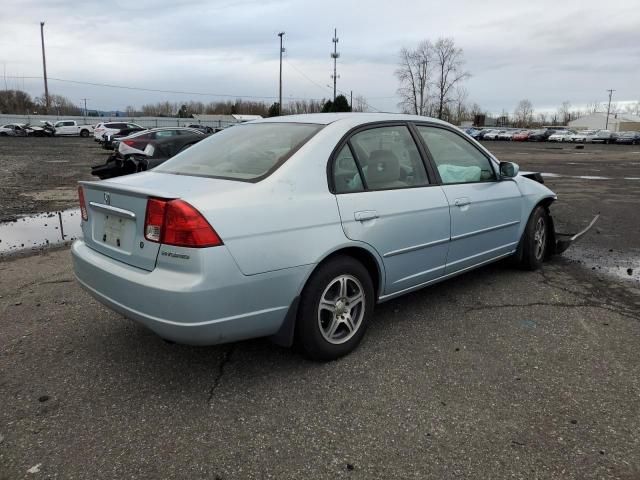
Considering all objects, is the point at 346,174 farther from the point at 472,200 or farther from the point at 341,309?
the point at 472,200

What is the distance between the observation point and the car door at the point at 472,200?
13.7 feet

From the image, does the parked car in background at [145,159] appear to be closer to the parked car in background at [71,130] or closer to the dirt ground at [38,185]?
the dirt ground at [38,185]

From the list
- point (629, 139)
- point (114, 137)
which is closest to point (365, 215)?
point (114, 137)

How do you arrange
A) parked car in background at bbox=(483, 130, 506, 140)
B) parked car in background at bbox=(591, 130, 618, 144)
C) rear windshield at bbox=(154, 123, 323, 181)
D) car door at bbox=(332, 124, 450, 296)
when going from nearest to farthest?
rear windshield at bbox=(154, 123, 323, 181) → car door at bbox=(332, 124, 450, 296) → parked car in background at bbox=(591, 130, 618, 144) → parked car in background at bbox=(483, 130, 506, 140)

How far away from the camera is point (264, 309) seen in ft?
9.61

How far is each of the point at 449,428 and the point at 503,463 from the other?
33 cm

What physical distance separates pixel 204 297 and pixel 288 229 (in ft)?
2.01

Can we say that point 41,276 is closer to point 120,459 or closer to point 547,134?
point 120,459

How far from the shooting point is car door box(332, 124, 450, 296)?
3389 millimetres

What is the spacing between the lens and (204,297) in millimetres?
2688

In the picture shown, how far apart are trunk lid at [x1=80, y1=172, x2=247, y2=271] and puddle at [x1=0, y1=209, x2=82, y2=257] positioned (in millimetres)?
3757

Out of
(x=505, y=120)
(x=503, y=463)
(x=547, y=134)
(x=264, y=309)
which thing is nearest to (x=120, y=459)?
(x=264, y=309)

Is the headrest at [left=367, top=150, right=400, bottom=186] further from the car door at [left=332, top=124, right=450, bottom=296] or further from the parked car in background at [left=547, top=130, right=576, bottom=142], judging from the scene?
the parked car in background at [left=547, top=130, right=576, bottom=142]

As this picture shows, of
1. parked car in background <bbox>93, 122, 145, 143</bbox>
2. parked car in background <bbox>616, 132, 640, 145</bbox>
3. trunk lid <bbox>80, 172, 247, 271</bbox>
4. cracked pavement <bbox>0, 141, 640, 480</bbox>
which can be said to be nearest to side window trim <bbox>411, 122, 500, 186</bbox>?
cracked pavement <bbox>0, 141, 640, 480</bbox>
